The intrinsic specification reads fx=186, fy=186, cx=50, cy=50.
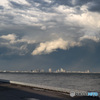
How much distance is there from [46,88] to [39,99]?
9.86 metres

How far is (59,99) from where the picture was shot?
69.7ft

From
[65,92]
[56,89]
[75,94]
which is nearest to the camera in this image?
[75,94]

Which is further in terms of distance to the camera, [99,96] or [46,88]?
[46,88]

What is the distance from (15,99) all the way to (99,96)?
10195 mm

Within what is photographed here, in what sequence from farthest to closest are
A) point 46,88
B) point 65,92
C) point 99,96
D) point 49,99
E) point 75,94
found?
point 46,88 → point 65,92 → point 75,94 → point 99,96 → point 49,99

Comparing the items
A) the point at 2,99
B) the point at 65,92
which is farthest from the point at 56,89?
the point at 2,99

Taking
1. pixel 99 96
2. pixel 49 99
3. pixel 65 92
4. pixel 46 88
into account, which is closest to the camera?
pixel 49 99

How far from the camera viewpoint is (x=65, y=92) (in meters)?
26.3

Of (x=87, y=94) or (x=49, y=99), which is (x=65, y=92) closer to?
(x=87, y=94)

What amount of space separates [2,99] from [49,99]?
5.41m

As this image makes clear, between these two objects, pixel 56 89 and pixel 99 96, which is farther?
pixel 56 89

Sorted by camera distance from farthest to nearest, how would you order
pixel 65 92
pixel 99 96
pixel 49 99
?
pixel 65 92, pixel 99 96, pixel 49 99

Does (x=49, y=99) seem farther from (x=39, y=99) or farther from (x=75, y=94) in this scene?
(x=75, y=94)

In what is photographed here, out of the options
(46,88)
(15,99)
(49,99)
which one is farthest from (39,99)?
(46,88)
